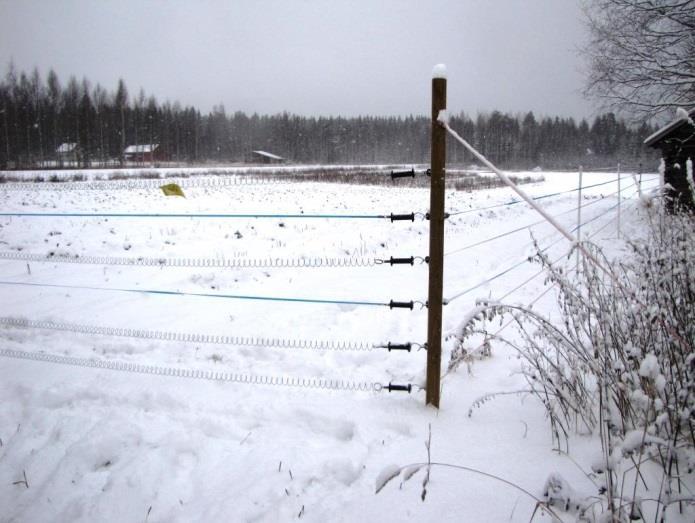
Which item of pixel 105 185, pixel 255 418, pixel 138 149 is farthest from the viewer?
pixel 138 149

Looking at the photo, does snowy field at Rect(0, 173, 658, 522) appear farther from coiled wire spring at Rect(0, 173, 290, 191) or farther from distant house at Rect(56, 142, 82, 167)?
distant house at Rect(56, 142, 82, 167)

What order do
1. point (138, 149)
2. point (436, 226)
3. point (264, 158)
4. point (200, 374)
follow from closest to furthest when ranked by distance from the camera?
point (436, 226) → point (200, 374) → point (138, 149) → point (264, 158)

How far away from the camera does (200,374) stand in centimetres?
397

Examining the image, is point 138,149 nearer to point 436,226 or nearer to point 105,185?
point 105,185

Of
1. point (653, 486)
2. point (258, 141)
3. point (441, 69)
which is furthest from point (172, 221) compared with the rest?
point (258, 141)

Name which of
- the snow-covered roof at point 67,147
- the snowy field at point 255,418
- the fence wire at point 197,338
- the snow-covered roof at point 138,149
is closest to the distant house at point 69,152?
the snow-covered roof at point 67,147

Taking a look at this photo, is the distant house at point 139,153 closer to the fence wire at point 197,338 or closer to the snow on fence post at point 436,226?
the fence wire at point 197,338

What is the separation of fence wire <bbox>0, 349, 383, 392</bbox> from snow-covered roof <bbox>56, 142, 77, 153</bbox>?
75.2m

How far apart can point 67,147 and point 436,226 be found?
79.2m

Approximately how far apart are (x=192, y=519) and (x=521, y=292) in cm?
532

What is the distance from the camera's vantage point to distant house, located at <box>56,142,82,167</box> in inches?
2581

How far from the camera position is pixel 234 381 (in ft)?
12.6

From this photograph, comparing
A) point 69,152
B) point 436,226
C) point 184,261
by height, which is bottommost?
point 184,261

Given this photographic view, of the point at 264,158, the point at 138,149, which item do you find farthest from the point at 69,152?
the point at 264,158
